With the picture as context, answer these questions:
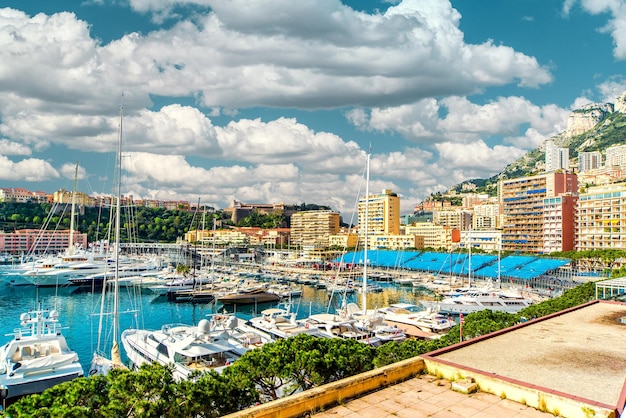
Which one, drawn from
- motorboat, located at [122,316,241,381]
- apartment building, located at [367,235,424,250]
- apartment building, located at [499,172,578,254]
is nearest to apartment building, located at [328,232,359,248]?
apartment building, located at [367,235,424,250]

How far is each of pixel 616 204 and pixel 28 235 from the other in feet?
361

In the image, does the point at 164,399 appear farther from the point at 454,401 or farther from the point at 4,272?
the point at 4,272

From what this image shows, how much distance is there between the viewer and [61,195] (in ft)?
412

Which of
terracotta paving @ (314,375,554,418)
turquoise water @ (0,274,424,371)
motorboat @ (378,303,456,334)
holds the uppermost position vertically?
terracotta paving @ (314,375,554,418)

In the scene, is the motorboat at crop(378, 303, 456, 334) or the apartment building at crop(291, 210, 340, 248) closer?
the motorboat at crop(378, 303, 456, 334)

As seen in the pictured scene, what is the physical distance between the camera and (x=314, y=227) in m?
128

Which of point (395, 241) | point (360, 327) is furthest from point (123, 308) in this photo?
point (395, 241)

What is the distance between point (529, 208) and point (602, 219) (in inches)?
508

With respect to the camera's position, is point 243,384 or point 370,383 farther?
point 243,384

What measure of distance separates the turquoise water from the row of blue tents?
575 cm

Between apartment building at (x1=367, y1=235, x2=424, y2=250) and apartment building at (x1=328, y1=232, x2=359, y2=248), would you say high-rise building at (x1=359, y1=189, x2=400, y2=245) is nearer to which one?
apartment building at (x1=328, y1=232, x2=359, y2=248)

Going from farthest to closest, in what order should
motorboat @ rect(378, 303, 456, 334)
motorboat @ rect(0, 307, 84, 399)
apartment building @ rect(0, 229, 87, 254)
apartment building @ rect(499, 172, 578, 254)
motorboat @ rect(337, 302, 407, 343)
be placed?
apartment building @ rect(0, 229, 87, 254) < apartment building @ rect(499, 172, 578, 254) < motorboat @ rect(378, 303, 456, 334) < motorboat @ rect(337, 302, 407, 343) < motorboat @ rect(0, 307, 84, 399)

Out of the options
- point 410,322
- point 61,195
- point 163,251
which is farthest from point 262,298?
point 61,195

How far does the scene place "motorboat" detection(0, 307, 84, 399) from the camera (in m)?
16.8
